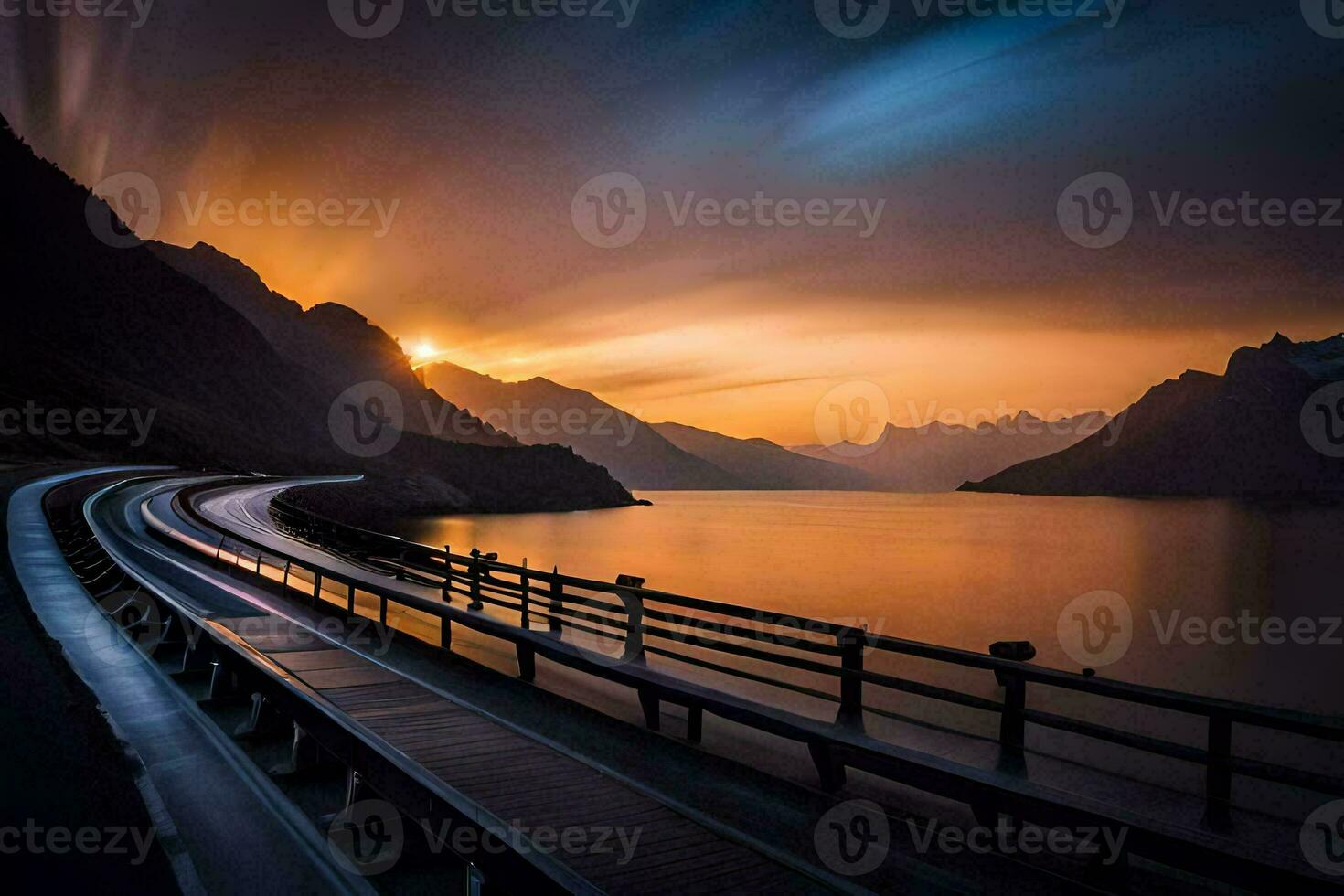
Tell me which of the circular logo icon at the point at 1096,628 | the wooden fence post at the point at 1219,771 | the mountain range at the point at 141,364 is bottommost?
the circular logo icon at the point at 1096,628

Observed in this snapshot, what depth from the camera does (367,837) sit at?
18.2ft

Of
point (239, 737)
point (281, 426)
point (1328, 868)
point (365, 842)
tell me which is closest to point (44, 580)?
point (239, 737)

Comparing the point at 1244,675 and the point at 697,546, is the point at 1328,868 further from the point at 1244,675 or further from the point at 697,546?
the point at 697,546

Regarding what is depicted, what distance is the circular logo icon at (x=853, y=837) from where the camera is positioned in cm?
616

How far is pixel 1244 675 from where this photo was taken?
3453 cm

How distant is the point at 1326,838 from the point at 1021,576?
253 feet

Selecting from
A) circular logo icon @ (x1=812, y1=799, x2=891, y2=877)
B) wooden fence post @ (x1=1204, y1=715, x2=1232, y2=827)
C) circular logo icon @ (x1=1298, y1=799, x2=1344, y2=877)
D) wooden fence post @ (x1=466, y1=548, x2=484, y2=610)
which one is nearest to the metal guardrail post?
wooden fence post @ (x1=466, y1=548, x2=484, y2=610)

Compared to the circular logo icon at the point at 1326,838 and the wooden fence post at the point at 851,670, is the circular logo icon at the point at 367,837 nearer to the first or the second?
the wooden fence post at the point at 851,670

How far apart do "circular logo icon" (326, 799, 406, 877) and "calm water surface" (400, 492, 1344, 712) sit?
20.7 meters

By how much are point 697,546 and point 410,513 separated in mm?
57536

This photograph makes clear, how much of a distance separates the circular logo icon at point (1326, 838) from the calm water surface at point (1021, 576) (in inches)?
841

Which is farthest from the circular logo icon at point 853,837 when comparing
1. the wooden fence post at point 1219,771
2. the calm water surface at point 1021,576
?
the calm water surface at point 1021,576

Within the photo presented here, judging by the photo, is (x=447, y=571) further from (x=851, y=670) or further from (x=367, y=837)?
(x=367, y=837)

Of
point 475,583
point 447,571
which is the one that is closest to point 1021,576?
point 447,571
